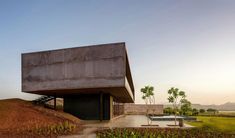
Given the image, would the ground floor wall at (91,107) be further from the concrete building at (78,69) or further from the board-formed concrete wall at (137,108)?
the board-formed concrete wall at (137,108)

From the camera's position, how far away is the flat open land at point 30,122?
57.9 feet

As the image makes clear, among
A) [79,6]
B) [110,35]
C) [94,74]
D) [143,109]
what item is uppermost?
[79,6]

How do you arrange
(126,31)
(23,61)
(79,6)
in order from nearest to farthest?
1. (79,6)
2. (126,31)
3. (23,61)

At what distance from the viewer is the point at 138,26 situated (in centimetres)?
2234

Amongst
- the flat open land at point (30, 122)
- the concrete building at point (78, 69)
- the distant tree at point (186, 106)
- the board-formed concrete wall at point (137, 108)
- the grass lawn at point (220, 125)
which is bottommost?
the board-formed concrete wall at point (137, 108)

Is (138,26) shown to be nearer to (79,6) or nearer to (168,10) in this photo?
(168,10)

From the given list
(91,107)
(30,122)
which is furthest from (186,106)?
(30,122)

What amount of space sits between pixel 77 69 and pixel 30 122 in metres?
6.43

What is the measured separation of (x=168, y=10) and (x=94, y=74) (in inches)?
341

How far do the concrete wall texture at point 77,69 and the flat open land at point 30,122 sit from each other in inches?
106

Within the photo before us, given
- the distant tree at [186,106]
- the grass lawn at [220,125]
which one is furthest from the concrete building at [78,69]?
the grass lawn at [220,125]

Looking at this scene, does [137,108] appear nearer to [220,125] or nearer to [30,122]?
[220,125]

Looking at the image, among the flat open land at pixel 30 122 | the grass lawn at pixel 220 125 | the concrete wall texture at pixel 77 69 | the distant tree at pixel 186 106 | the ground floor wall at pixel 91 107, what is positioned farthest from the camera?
the ground floor wall at pixel 91 107

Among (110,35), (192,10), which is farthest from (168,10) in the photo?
(110,35)
